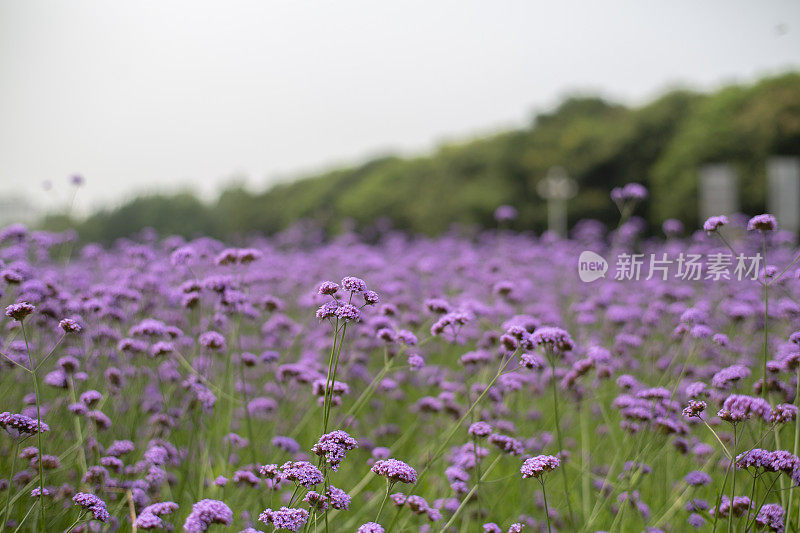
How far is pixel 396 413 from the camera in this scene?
18.6 ft

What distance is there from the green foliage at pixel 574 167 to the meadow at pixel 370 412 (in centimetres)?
990

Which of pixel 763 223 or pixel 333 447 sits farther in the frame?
pixel 763 223

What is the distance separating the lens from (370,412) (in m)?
5.61

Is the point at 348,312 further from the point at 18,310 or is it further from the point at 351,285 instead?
the point at 18,310

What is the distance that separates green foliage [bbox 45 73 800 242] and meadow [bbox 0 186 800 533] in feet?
32.5

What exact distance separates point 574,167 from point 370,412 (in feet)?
68.7

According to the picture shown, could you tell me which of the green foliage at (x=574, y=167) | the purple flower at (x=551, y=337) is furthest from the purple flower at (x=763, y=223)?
the green foliage at (x=574, y=167)

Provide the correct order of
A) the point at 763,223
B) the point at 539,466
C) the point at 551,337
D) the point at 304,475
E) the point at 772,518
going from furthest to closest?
1. the point at 763,223
2. the point at 551,337
3. the point at 772,518
4. the point at 539,466
5. the point at 304,475

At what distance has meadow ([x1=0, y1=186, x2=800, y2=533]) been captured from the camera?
261 cm

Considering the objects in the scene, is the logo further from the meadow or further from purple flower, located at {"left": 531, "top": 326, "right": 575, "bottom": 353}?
purple flower, located at {"left": 531, "top": 326, "right": 575, "bottom": 353}

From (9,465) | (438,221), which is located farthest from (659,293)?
(438,221)

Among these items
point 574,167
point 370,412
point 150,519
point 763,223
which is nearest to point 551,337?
point 763,223

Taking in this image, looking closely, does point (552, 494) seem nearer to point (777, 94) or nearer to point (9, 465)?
point (9, 465)

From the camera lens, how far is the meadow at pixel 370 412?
261 cm
